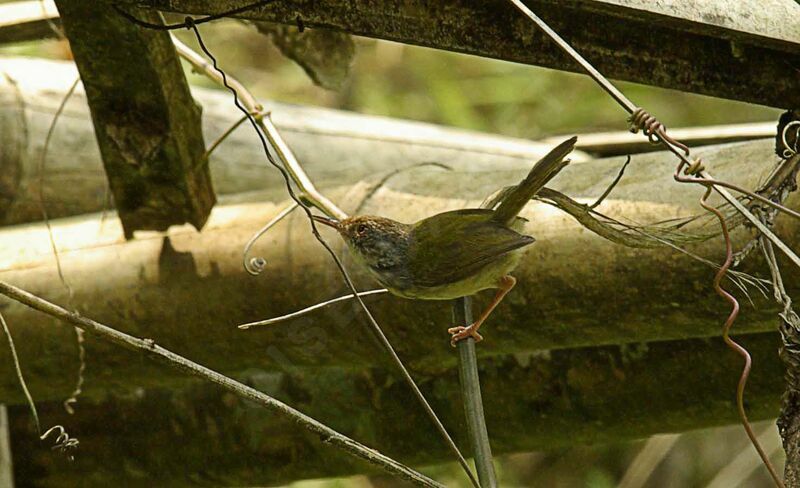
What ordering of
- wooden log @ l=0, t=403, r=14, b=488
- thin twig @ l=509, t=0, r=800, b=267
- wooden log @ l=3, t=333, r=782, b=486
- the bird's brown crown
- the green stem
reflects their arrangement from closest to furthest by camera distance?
thin twig @ l=509, t=0, r=800, b=267 → the green stem → the bird's brown crown → wooden log @ l=3, t=333, r=782, b=486 → wooden log @ l=0, t=403, r=14, b=488

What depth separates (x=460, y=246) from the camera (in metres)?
1.86

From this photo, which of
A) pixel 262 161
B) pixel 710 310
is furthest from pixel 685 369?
pixel 262 161

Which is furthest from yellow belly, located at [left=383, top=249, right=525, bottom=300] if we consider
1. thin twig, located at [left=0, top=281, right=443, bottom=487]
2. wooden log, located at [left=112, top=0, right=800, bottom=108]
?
thin twig, located at [left=0, top=281, right=443, bottom=487]

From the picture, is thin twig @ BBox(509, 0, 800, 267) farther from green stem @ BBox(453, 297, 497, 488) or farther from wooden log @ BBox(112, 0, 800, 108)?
green stem @ BBox(453, 297, 497, 488)

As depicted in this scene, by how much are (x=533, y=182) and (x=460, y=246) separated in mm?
234

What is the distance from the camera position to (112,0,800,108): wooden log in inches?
63.1

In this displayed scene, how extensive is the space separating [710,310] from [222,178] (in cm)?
203

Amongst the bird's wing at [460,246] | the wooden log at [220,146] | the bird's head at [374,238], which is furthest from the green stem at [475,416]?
the wooden log at [220,146]

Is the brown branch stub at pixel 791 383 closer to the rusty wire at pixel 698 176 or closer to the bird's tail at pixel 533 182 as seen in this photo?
the rusty wire at pixel 698 176

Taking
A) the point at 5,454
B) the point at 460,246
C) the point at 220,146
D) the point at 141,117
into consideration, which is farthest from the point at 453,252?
the point at 220,146

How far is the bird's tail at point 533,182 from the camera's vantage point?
1634 millimetres

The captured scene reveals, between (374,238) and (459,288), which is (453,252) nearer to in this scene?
(459,288)

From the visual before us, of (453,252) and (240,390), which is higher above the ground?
(453,252)

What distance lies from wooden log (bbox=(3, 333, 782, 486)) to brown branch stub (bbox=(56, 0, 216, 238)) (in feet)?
1.35
